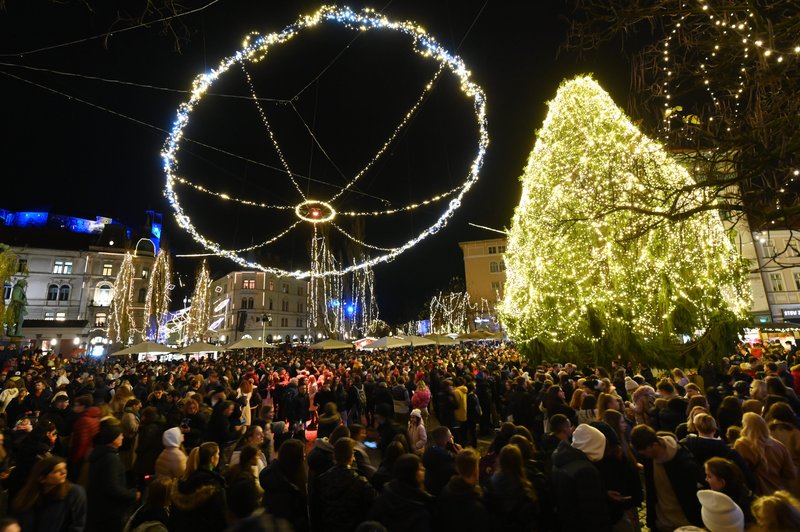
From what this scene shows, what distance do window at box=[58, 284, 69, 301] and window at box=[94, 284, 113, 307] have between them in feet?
9.60

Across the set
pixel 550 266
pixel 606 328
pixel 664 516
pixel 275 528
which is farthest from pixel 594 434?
pixel 550 266

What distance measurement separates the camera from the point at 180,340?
4800 centimetres

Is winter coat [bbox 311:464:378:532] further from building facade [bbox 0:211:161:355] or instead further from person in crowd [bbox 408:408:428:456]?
building facade [bbox 0:211:161:355]

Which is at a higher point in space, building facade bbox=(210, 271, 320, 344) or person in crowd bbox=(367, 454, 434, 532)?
building facade bbox=(210, 271, 320, 344)

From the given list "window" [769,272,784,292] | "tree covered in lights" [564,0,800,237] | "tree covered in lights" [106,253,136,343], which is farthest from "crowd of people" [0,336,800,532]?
"tree covered in lights" [106,253,136,343]

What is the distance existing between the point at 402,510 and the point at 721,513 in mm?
2172

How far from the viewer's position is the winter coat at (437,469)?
4102 millimetres

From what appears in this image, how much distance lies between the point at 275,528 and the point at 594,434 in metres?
2.90

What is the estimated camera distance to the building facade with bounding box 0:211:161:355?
1714 inches

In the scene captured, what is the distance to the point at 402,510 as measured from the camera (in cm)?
316

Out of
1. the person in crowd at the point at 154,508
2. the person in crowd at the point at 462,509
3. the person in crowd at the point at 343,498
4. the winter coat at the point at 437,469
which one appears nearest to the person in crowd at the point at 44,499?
the person in crowd at the point at 154,508

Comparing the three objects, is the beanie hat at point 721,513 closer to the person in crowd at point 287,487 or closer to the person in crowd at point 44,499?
the person in crowd at point 287,487

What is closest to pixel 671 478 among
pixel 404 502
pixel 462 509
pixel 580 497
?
pixel 580 497

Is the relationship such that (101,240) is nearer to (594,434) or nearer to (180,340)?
(180,340)
